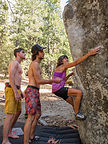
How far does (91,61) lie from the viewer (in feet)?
10.3

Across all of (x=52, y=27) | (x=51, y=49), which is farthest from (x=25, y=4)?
(x=51, y=49)

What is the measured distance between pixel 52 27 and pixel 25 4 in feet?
23.0

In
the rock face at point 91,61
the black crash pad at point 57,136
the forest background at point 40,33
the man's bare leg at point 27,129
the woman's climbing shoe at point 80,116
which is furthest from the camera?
the forest background at point 40,33

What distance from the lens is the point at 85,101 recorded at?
11.1 ft

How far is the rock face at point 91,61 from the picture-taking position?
2.96 metres

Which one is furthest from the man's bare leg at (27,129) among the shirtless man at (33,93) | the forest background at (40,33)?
the forest background at (40,33)

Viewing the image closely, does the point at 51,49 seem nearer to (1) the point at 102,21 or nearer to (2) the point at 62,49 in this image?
(2) the point at 62,49

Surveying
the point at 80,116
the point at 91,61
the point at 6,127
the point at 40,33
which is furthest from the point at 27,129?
the point at 40,33

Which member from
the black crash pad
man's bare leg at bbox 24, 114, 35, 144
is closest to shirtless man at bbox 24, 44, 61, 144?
man's bare leg at bbox 24, 114, 35, 144

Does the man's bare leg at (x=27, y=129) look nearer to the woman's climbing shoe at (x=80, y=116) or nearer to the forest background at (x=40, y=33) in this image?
the woman's climbing shoe at (x=80, y=116)

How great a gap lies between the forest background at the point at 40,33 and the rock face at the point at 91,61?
58.2 feet

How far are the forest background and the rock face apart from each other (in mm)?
17745

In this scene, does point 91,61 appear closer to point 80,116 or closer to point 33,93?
point 80,116

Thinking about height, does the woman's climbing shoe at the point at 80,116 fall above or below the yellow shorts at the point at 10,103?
below
